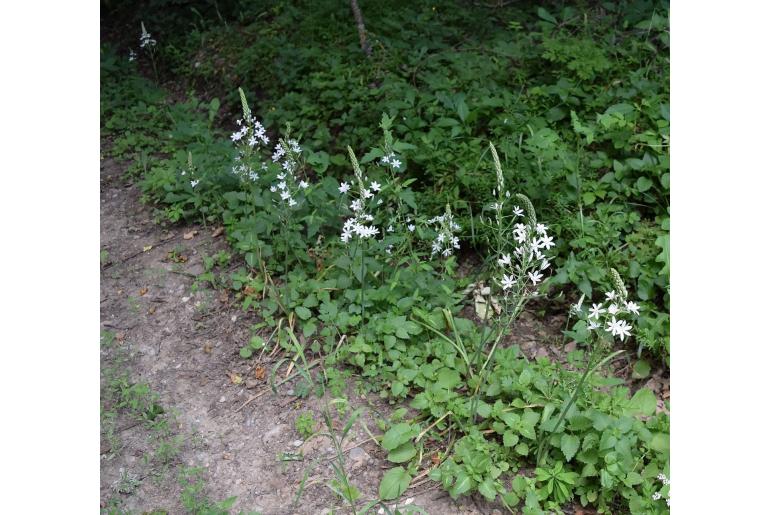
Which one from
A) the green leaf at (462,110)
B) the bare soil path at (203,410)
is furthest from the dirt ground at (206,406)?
the green leaf at (462,110)

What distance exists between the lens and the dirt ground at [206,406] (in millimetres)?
2707

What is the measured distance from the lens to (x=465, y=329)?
3209mm

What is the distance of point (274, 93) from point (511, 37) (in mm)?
1786

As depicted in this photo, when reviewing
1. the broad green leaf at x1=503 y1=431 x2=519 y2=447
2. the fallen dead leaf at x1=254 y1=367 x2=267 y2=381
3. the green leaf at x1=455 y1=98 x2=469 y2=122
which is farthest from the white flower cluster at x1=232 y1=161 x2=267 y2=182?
the broad green leaf at x1=503 y1=431 x2=519 y2=447

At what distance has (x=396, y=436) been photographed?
8.99 ft

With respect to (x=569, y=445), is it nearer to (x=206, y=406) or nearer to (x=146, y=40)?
(x=206, y=406)

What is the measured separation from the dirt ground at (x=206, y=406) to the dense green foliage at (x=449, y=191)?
0.45 ft

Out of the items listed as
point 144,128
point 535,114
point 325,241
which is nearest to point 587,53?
point 535,114

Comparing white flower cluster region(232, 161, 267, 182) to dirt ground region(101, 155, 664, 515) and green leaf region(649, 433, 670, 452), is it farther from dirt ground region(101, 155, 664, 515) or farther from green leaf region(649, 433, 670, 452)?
green leaf region(649, 433, 670, 452)

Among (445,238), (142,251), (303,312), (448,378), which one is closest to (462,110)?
(445,238)

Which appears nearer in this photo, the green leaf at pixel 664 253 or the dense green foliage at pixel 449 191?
the dense green foliage at pixel 449 191

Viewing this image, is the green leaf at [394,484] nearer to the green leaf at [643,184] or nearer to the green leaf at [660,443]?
the green leaf at [660,443]

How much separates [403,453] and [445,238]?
109cm

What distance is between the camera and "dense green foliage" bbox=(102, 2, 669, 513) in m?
2.73
